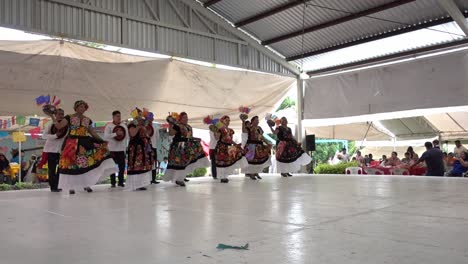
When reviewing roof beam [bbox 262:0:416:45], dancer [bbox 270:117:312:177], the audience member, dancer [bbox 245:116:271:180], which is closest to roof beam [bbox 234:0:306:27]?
roof beam [bbox 262:0:416:45]

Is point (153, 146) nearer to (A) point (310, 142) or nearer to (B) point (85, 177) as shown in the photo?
(B) point (85, 177)

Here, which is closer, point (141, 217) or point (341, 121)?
point (141, 217)

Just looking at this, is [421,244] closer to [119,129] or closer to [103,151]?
[103,151]

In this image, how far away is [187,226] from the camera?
7.91ft

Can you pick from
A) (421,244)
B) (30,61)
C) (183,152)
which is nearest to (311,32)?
(183,152)

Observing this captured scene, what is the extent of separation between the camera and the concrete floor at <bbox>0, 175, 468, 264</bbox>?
171 centimetres

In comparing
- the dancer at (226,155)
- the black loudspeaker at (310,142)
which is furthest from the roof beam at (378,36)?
the dancer at (226,155)

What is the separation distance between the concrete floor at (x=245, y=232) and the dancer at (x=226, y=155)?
2.78 metres

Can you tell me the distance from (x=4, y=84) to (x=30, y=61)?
585 mm

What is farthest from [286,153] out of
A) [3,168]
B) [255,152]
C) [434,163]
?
[3,168]

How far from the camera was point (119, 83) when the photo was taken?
8188mm

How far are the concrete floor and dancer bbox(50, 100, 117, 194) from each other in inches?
54.3

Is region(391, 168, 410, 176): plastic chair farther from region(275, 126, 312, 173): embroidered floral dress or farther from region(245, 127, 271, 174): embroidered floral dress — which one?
region(245, 127, 271, 174): embroidered floral dress

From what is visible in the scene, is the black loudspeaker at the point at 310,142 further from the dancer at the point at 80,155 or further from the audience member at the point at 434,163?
the dancer at the point at 80,155
